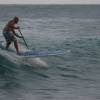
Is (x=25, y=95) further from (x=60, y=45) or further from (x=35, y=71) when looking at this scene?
(x=60, y=45)

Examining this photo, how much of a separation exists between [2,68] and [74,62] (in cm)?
555

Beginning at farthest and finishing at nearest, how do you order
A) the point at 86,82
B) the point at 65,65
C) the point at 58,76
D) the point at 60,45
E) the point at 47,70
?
the point at 60,45
the point at 65,65
the point at 47,70
the point at 58,76
the point at 86,82

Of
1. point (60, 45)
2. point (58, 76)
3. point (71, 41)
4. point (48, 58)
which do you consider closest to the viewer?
point (58, 76)

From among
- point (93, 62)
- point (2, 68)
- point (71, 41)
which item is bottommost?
point (71, 41)

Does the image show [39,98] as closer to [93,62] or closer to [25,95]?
[25,95]

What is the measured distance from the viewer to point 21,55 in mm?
23969

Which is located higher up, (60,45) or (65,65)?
(65,65)

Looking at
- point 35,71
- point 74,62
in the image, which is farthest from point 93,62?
point 35,71

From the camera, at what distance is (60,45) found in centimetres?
3869

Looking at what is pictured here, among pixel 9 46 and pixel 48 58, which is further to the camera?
pixel 48 58

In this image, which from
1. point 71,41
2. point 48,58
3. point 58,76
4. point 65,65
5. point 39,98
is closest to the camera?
point 39,98

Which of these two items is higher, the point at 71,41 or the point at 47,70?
the point at 47,70

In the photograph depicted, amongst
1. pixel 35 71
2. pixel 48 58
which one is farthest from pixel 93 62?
pixel 35 71

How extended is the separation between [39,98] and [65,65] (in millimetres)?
8546
